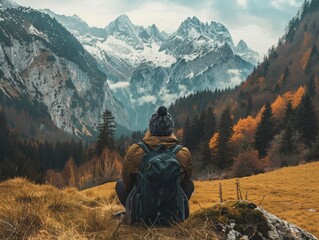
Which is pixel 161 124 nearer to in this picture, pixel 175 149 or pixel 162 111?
pixel 162 111

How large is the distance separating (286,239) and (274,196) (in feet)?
66.5

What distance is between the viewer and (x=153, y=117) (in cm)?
790

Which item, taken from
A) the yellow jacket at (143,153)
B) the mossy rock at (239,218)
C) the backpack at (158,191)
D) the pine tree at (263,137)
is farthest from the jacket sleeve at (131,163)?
the pine tree at (263,137)

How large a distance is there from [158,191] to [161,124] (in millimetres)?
1441

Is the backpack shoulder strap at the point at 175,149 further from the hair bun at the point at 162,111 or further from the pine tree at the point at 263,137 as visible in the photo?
the pine tree at the point at 263,137

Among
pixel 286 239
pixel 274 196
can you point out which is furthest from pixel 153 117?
pixel 274 196

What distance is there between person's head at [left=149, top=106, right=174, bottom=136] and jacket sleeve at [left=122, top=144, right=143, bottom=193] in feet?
1.57

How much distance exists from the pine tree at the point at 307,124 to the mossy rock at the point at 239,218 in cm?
7372

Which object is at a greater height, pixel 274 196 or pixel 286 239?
pixel 286 239

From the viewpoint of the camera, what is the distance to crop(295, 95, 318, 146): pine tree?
251 feet

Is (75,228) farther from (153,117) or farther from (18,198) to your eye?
(18,198)

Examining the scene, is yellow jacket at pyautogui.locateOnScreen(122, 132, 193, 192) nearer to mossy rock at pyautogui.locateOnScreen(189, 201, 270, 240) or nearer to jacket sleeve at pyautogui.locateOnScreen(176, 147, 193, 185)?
jacket sleeve at pyautogui.locateOnScreen(176, 147, 193, 185)

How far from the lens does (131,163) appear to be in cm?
770

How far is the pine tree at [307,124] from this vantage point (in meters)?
76.5
